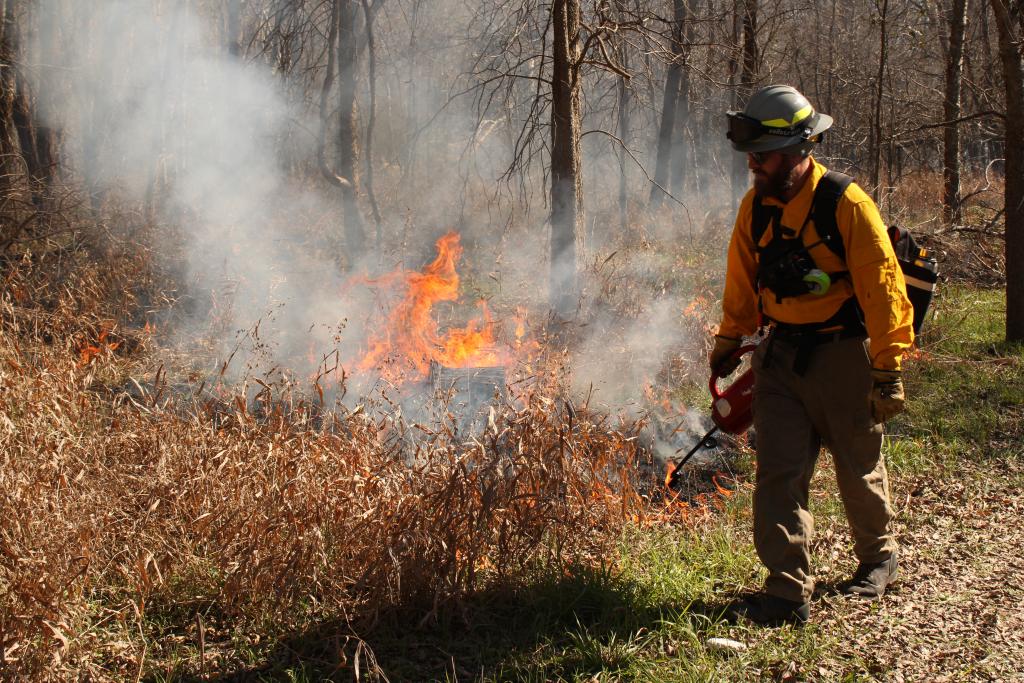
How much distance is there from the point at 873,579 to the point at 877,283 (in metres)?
1.36

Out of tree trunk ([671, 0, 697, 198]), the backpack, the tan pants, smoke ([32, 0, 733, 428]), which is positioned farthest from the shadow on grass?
tree trunk ([671, 0, 697, 198])

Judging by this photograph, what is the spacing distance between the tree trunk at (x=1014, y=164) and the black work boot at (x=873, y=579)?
4.79 m

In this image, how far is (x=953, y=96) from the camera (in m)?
12.3

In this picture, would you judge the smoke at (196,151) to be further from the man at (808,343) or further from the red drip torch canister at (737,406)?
the man at (808,343)

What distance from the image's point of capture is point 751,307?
3.96 metres

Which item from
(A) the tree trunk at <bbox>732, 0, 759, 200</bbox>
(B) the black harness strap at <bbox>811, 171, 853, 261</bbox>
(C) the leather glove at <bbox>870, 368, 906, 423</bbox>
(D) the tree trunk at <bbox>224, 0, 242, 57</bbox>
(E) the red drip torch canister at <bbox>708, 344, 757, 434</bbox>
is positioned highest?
(D) the tree trunk at <bbox>224, 0, 242, 57</bbox>

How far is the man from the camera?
339 cm

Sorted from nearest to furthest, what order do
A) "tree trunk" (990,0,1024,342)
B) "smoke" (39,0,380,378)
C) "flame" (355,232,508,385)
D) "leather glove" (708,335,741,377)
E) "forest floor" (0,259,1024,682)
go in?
"forest floor" (0,259,1024,682) → "leather glove" (708,335,741,377) → "tree trunk" (990,0,1024,342) → "flame" (355,232,508,385) → "smoke" (39,0,380,378)

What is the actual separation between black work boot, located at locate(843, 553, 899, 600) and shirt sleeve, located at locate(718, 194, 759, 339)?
46.0 inches

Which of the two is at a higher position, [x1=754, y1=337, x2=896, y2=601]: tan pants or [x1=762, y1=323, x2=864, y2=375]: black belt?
Result: [x1=762, y1=323, x2=864, y2=375]: black belt

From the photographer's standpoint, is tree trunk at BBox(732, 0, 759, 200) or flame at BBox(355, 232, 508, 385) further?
tree trunk at BBox(732, 0, 759, 200)

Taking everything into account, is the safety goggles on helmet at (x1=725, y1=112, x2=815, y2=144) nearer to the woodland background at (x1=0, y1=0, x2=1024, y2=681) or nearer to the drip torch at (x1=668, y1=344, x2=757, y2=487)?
the drip torch at (x1=668, y1=344, x2=757, y2=487)

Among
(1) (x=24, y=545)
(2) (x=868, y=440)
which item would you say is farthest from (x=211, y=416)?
(2) (x=868, y=440)

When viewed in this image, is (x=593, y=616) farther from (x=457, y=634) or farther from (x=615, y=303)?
(x=615, y=303)
